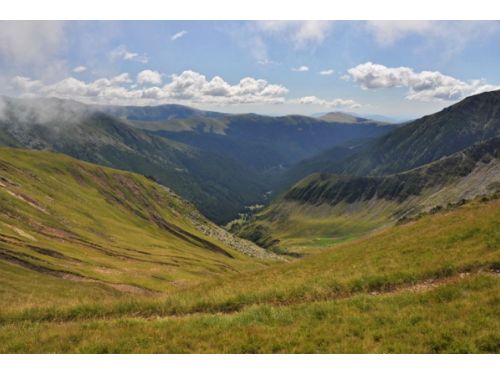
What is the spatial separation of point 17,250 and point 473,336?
176 ft

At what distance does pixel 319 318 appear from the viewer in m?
17.1

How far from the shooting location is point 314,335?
14.9 m

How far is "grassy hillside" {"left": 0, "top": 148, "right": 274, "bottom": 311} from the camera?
43219mm

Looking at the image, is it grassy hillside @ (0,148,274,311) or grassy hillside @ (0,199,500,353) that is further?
grassy hillside @ (0,148,274,311)

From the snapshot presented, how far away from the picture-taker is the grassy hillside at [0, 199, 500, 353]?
46.2ft

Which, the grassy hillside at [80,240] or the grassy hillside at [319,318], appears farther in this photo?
the grassy hillside at [80,240]

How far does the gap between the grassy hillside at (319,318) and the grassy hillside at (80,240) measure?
5.08m

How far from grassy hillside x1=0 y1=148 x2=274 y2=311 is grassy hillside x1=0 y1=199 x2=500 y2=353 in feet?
16.7

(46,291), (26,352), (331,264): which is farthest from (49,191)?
(26,352)

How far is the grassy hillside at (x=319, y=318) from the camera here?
1409cm

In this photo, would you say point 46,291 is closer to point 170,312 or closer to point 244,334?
point 170,312

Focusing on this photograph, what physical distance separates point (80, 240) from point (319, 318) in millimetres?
75010

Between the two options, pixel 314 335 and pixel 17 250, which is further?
pixel 17 250

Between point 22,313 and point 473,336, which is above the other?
point 473,336
